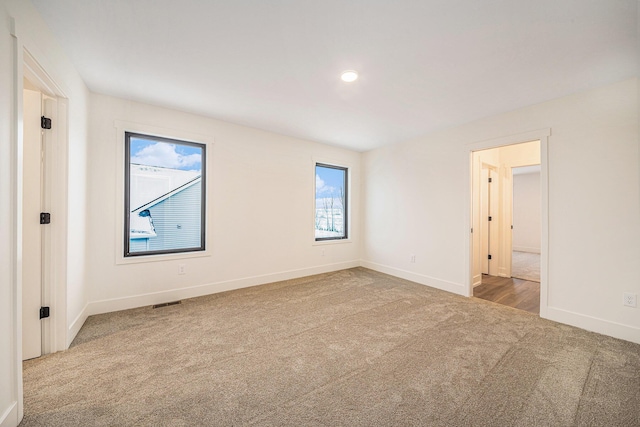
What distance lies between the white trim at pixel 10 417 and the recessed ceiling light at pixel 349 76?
3.19m

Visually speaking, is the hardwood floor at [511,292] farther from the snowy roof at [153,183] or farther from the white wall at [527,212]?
the white wall at [527,212]

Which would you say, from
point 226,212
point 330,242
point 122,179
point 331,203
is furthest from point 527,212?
point 122,179

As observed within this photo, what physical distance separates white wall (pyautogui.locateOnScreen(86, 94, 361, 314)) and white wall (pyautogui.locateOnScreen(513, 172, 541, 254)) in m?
6.34

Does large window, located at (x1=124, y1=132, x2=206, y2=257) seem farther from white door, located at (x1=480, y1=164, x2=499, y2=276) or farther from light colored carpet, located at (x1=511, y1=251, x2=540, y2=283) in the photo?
light colored carpet, located at (x1=511, y1=251, x2=540, y2=283)

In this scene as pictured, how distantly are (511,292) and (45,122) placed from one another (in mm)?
5774

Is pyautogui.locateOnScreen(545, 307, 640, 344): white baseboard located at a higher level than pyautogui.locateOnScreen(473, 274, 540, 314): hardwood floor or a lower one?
higher

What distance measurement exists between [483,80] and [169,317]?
410 centimetres

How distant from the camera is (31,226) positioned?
206 cm

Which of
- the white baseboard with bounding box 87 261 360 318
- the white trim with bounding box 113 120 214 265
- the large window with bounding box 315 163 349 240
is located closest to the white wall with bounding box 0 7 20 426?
the white baseboard with bounding box 87 261 360 318

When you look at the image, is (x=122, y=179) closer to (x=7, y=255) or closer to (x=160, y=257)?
(x=160, y=257)

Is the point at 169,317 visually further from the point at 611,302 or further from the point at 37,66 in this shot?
the point at 611,302

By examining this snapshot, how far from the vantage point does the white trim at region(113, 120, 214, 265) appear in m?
3.06

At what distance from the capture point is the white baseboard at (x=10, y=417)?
1.35 meters

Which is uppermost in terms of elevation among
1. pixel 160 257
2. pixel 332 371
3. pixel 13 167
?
pixel 13 167
